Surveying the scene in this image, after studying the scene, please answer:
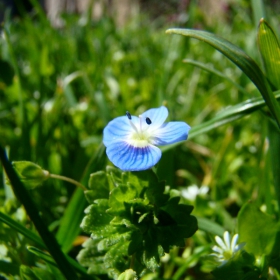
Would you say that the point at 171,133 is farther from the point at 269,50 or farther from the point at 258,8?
the point at 258,8

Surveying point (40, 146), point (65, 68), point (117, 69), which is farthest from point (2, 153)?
point (117, 69)

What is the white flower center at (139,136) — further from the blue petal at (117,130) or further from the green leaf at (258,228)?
the green leaf at (258,228)

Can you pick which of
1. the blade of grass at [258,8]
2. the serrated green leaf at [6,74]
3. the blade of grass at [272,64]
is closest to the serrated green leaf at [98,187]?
the blade of grass at [272,64]

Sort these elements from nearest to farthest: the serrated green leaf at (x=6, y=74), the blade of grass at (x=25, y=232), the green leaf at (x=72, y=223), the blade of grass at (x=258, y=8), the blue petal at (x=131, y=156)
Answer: the blue petal at (x=131, y=156) → the blade of grass at (x=25, y=232) → the green leaf at (x=72, y=223) → the blade of grass at (x=258, y=8) → the serrated green leaf at (x=6, y=74)

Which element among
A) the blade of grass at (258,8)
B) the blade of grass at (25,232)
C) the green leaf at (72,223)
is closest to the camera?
the blade of grass at (25,232)

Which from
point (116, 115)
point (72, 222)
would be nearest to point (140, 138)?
point (72, 222)
